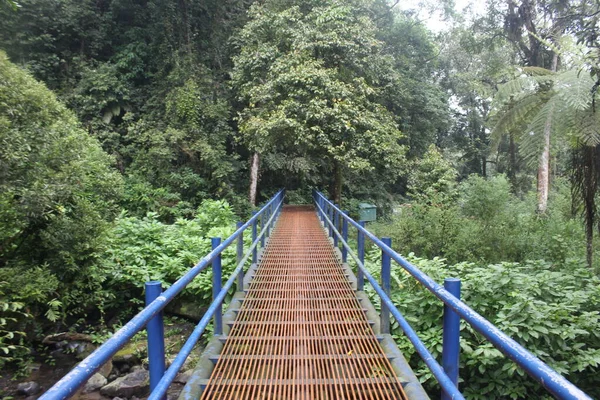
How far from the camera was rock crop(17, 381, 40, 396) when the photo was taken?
5559 millimetres

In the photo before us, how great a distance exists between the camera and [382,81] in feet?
58.5

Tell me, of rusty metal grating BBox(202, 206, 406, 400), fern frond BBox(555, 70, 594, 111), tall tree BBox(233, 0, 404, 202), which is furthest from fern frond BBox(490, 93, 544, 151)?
tall tree BBox(233, 0, 404, 202)

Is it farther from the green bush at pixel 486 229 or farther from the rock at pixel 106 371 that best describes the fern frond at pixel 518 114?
the rock at pixel 106 371

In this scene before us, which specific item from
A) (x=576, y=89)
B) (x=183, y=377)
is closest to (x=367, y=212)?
(x=576, y=89)

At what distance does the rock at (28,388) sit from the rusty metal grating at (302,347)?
363cm

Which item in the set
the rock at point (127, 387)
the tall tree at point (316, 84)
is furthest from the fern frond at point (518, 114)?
A: the rock at point (127, 387)

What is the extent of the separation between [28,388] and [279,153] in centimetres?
1394

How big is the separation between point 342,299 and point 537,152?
Result: 4.06 metres

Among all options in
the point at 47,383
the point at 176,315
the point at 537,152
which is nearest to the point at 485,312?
the point at 537,152

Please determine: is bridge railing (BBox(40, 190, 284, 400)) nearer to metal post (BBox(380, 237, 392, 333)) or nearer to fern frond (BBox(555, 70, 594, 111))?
metal post (BBox(380, 237, 392, 333))

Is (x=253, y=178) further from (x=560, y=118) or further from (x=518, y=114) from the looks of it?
(x=560, y=118)

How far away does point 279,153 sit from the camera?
18234 mm

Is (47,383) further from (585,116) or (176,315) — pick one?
(585,116)

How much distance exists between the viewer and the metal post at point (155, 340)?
2.05m
